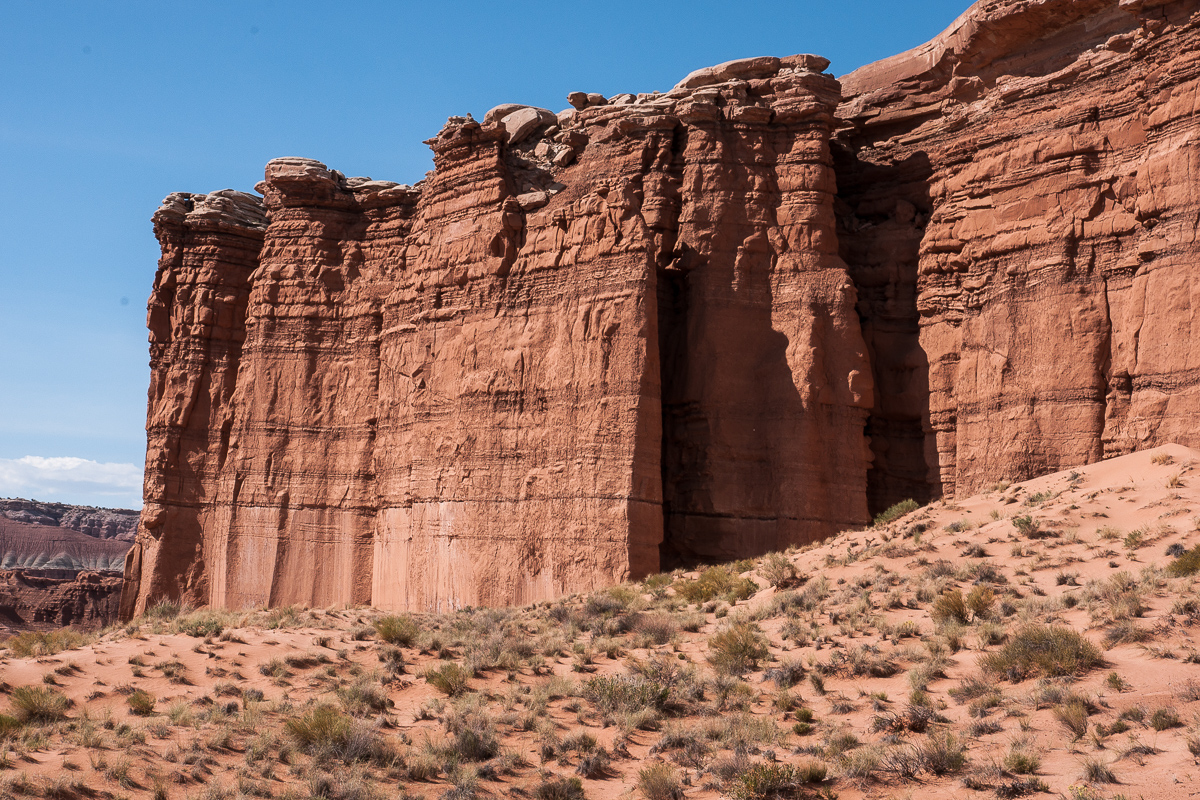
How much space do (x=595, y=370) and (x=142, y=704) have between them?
13.7m

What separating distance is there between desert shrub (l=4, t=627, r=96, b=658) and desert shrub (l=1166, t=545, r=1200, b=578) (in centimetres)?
1672

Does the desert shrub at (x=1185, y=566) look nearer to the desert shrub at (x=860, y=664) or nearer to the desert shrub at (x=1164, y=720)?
the desert shrub at (x=860, y=664)

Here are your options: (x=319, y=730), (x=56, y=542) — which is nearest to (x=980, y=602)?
(x=319, y=730)

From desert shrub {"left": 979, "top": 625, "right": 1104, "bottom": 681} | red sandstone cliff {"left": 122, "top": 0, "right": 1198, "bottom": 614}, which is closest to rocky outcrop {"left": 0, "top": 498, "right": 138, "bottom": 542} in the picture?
red sandstone cliff {"left": 122, "top": 0, "right": 1198, "bottom": 614}

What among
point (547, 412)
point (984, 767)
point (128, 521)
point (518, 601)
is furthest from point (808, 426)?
point (128, 521)

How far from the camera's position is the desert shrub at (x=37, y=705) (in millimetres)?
13477

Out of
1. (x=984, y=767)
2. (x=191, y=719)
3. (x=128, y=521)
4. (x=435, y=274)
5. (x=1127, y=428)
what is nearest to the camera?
(x=984, y=767)

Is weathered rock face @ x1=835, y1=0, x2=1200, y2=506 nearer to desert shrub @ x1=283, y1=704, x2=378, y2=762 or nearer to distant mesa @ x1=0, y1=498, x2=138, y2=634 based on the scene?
desert shrub @ x1=283, y1=704, x2=378, y2=762

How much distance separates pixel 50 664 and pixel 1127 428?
1927 cm

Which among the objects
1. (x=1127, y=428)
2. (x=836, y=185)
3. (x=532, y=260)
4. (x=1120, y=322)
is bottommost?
(x=1127, y=428)

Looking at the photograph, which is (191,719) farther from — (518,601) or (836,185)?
(836,185)

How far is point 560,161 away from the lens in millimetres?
29484

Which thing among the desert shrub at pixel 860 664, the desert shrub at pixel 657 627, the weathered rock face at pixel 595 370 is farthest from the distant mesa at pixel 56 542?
the desert shrub at pixel 860 664

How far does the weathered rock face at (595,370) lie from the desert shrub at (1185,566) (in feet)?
34.4
